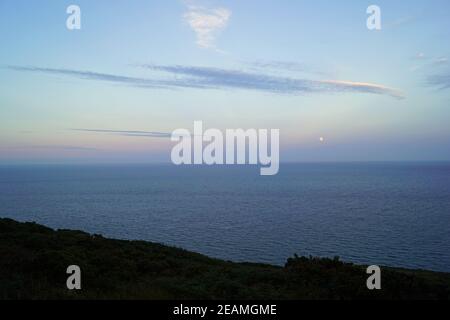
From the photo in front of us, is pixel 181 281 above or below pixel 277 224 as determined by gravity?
above

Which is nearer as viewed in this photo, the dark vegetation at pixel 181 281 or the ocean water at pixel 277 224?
the dark vegetation at pixel 181 281

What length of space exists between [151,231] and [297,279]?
5294 cm

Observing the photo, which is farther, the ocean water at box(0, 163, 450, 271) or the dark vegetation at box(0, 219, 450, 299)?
the ocean water at box(0, 163, 450, 271)

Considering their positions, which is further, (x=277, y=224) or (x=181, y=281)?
(x=277, y=224)

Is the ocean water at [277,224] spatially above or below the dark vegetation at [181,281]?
below

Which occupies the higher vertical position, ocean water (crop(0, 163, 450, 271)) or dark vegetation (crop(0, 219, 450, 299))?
dark vegetation (crop(0, 219, 450, 299))
